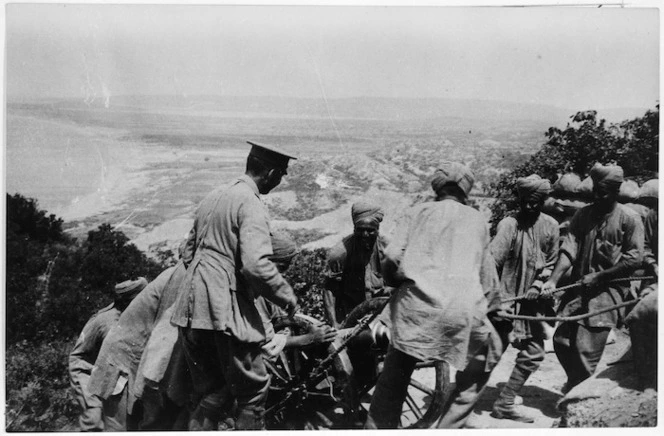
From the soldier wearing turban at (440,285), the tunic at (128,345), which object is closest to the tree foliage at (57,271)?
the tunic at (128,345)

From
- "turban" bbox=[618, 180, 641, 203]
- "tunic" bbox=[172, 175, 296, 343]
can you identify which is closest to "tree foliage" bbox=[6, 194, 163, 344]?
"tunic" bbox=[172, 175, 296, 343]

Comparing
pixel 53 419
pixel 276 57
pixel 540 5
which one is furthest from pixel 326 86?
pixel 53 419

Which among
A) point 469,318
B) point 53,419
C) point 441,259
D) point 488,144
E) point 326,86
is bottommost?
point 53,419

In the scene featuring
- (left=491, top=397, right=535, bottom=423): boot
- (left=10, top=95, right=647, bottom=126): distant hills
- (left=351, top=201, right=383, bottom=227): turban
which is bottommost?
(left=491, top=397, right=535, bottom=423): boot

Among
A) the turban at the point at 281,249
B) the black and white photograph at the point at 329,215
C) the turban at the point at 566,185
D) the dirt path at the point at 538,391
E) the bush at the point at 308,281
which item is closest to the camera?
the black and white photograph at the point at 329,215

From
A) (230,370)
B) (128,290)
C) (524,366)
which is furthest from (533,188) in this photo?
(128,290)

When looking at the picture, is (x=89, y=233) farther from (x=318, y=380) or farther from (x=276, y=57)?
(x=318, y=380)

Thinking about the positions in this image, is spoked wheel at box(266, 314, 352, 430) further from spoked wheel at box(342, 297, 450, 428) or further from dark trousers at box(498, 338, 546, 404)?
dark trousers at box(498, 338, 546, 404)

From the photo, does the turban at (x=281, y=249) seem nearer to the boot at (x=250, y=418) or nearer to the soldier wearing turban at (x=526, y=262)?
the boot at (x=250, y=418)
